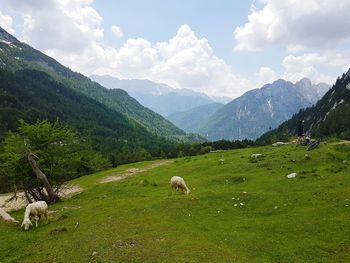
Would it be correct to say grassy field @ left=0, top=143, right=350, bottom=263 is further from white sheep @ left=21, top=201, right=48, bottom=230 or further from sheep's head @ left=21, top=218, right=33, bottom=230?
white sheep @ left=21, top=201, right=48, bottom=230

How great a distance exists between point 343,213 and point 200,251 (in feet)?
40.8

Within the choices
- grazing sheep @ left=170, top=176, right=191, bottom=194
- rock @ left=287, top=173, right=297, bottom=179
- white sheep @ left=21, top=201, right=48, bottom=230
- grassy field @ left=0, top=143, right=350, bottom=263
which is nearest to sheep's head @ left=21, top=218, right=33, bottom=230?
white sheep @ left=21, top=201, right=48, bottom=230

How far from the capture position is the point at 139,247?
24.0 meters

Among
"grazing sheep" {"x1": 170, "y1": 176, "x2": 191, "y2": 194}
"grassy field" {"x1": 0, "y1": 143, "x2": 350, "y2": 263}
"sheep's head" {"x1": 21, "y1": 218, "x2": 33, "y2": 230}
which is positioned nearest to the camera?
"grassy field" {"x1": 0, "y1": 143, "x2": 350, "y2": 263}

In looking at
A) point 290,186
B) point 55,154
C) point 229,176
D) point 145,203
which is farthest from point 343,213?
point 55,154

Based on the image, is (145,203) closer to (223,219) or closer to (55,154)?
(223,219)

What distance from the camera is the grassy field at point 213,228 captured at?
22.8 m

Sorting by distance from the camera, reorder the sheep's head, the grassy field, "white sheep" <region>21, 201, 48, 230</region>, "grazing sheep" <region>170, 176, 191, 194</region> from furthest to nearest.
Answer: "grazing sheep" <region>170, 176, 191, 194</region>, "white sheep" <region>21, 201, 48, 230</region>, the sheep's head, the grassy field

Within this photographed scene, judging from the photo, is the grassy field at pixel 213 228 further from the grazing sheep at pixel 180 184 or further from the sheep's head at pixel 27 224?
the grazing sheep at pixel 180 184

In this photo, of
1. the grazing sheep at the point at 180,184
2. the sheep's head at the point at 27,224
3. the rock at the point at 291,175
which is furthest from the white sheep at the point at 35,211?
the rock at the point at 291,175

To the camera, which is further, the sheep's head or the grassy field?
the sheep's head

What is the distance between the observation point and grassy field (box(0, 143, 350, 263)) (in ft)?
74.7

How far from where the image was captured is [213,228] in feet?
91.8

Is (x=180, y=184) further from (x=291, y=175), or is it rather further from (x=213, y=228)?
(x=213, y=228)
